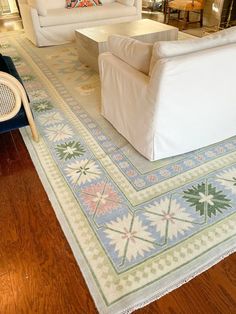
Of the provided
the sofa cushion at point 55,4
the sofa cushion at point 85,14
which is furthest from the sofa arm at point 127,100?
the sofa cushion at point 55,4

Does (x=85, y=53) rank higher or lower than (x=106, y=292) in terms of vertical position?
higher

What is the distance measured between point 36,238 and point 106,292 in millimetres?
493

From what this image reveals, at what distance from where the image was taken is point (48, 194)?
1.67 metres

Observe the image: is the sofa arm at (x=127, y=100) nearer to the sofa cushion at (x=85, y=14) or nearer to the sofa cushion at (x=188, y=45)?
the sofa cushion at (x=188, y=45)

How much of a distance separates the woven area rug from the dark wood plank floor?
47 millimetres

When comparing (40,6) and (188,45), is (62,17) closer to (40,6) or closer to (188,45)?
(40,6)

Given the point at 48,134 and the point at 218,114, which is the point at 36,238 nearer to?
the point at 48,134

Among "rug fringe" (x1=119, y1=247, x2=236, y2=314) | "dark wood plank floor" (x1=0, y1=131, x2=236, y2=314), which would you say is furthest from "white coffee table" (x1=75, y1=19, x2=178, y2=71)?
"rug fringe" (x1=119, y1=247, x2=236, y2=314)

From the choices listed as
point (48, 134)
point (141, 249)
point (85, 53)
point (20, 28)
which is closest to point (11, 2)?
point (20, 28)

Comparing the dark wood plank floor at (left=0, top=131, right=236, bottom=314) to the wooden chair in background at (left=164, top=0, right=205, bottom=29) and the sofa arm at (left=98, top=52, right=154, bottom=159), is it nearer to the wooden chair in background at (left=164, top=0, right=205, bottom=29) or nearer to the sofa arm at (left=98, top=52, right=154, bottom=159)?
the sofa arm at (left=98, top=52, right=154, bottom=159)

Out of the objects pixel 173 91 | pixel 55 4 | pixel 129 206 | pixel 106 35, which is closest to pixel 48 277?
pixel 129 206

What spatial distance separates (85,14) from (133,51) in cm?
301

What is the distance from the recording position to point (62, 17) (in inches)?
160

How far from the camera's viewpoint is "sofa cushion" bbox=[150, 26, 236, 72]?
1.46 meters
